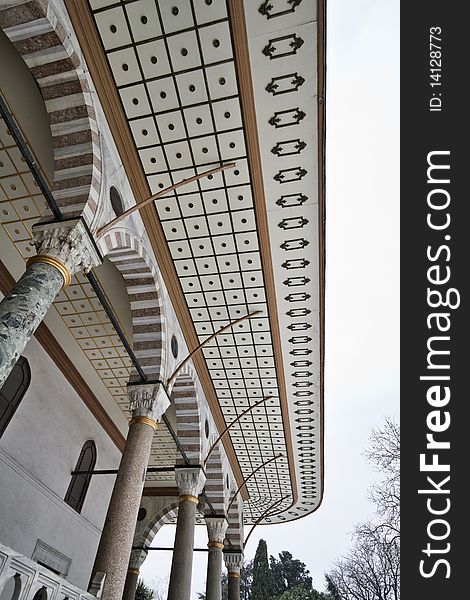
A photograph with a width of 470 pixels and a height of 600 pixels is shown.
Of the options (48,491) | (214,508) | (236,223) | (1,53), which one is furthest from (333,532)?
(1,53)

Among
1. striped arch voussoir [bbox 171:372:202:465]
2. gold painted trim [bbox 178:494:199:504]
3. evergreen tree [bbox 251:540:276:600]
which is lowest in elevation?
gold painted trim [bbox 178:494:199:504]

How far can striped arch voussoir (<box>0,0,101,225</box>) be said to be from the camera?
511 cm

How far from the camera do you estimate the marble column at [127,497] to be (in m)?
5.66

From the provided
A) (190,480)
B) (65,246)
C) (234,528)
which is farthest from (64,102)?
(234,528)

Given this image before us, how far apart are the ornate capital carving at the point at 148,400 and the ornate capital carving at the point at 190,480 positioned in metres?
2.52

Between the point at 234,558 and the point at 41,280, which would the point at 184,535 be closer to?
the point at 41,280

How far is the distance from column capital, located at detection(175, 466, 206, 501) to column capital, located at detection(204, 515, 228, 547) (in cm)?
279

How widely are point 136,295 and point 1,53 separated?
3.68m

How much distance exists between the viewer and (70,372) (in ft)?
33.9

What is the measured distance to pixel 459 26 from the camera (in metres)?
4.91

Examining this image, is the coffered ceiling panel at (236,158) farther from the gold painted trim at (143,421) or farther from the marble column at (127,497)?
the gold painted trim at (143,421)

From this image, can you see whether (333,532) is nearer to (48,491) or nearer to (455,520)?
(48,491)

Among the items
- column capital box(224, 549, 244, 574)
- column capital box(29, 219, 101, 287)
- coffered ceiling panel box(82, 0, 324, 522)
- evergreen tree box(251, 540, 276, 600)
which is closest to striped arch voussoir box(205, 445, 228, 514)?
coffered ceiling panel box(82, 0, 324, 522)

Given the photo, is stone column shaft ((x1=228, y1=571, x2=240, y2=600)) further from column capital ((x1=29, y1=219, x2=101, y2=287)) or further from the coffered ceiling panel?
column capital ((x1=29, y1=219, x2=101, y2=287))
